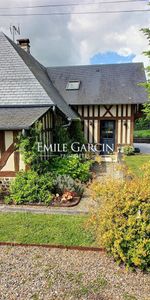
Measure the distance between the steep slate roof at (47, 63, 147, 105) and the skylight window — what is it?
0.66 feet

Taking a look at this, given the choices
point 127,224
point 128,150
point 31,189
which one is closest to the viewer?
point 127,224

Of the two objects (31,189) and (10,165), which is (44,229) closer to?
(31,189)

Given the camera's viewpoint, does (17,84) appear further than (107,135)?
No

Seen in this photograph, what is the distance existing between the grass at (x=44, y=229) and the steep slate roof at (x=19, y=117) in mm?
2450

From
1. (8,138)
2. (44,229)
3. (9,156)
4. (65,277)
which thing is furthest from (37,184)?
(65,277)

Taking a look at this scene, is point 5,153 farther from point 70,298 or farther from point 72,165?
point 70,298

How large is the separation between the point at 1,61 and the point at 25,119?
410cm

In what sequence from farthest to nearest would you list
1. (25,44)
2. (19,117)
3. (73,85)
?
(73,85) → (25,44) → (19,117)

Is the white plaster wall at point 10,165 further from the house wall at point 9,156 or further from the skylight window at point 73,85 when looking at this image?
the skylight window at point 73,85

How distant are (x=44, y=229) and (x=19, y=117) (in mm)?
3883

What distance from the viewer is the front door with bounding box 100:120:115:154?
46.3 ft

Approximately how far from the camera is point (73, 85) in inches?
588

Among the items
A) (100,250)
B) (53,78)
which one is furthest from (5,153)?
(53,78)

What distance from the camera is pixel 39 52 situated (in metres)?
16.7
